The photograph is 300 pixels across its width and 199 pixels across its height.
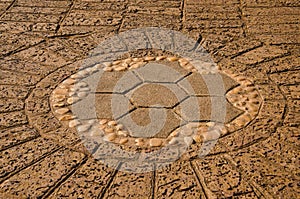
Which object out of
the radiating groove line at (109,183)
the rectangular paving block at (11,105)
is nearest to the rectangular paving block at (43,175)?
the radiating groove line at (109,183)

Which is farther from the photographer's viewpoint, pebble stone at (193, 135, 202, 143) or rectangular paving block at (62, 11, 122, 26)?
rectangular paving block at (62, 11, 122, 26)

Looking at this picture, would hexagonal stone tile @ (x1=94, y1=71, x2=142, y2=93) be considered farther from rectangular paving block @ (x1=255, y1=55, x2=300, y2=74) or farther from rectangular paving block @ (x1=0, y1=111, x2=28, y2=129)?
rectangular paving block @ (x1=255, y1=55, x2=300, y2=74)

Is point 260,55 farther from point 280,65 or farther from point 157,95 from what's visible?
point 157,95

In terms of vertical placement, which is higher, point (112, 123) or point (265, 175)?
point (112, 123)

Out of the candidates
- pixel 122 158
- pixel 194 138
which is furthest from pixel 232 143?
pixel 122 158

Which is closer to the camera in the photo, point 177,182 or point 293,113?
point 177,182

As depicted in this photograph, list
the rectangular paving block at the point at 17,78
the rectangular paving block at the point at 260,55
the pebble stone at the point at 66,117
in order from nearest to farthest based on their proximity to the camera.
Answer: the pebble stone at the point at 66,117 < the rectangular paving block at the point at 17,78 < the rectangular paving block at the point at 260,55

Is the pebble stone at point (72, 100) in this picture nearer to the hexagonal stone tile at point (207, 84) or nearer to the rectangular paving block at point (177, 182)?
the hexagonal stone tile at point (207, 84)

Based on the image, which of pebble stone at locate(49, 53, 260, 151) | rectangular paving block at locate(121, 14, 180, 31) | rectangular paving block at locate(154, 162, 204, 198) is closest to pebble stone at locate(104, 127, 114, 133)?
pebble stone at locate(49, 53, 260, 151)

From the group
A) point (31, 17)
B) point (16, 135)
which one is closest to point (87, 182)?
point (16, 135)
